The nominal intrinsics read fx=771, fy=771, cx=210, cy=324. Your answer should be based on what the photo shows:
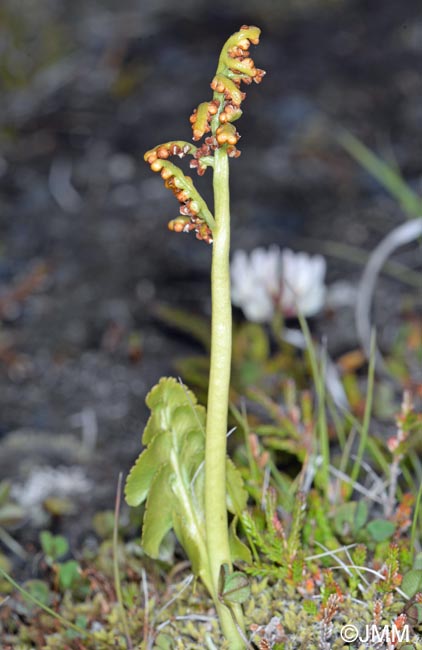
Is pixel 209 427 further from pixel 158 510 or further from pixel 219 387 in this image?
pixel 158 510

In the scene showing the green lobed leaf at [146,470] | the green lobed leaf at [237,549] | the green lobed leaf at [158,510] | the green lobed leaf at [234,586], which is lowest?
the green lobed leaf at [234,586]

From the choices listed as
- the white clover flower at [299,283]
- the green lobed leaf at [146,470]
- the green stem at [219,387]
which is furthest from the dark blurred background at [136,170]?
the green stem at [219,387]

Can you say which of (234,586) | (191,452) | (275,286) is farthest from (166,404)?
(275,286)

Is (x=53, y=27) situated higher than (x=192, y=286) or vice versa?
(x=53, y=27)

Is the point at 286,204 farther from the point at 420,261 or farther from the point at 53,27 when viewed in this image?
the point at 53,27

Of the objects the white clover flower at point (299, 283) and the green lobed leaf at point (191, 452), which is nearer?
the green lobed leaf at point (191, 452)

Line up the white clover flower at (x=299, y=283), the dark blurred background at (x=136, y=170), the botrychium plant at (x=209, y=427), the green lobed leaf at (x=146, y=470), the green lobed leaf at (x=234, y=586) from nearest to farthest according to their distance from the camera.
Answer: the botrychium plant at (x=209, y=427) → the green lobed leaf at (x=234, y=586) → the green lobed leaf at (x=146, y=470) → the white clover flower at (x=299, y=283) → the dark blurred background at (x=136, y=170)

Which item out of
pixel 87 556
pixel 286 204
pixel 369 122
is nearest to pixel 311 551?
pixel 87 556

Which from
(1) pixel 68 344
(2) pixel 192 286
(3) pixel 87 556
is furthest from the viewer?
(2) pixel 192 286

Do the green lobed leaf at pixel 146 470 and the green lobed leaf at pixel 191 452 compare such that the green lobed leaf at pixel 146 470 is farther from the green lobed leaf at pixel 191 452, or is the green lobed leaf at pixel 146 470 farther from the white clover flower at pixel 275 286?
the white clover flower at pixel 275 286
